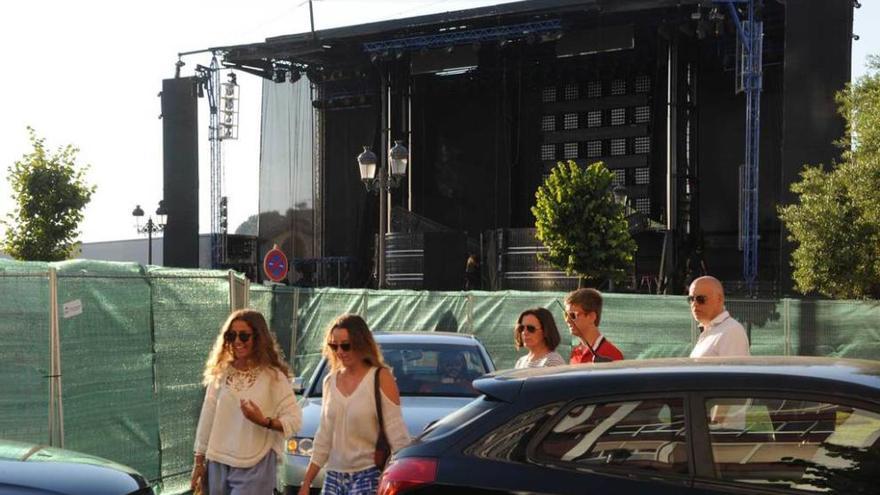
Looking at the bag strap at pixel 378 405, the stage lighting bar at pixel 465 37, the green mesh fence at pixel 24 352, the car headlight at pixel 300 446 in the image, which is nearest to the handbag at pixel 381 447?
the bag strap at pixel 378 405

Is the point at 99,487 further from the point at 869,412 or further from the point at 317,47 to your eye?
the point at 317,47

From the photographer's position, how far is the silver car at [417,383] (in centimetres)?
856

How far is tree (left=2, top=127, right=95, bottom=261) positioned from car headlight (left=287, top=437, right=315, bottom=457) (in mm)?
23586

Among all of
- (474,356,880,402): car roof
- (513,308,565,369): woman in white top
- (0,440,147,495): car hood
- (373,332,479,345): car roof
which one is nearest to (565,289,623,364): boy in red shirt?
(513,308,565,369): woman in white top

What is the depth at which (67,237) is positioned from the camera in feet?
103

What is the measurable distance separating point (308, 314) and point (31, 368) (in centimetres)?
1015

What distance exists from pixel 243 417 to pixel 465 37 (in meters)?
31.0

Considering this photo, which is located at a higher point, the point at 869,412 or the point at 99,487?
the point at 869,412

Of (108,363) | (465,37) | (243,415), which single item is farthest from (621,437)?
(465,37)

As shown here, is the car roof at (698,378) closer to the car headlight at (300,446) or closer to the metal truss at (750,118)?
the car headlight at (300,446)

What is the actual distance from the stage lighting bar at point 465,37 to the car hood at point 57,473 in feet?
99.7

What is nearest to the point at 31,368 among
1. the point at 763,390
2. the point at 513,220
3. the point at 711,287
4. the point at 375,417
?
the point at 375,417

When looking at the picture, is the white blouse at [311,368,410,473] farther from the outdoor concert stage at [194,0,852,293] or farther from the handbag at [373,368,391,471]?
the outdoor concert stage at [194,0,852,293]

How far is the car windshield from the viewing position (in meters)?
9.52
